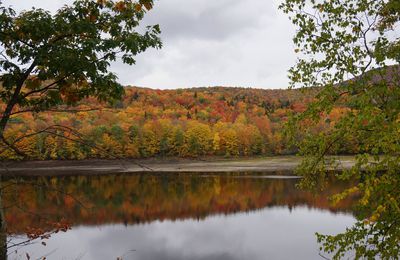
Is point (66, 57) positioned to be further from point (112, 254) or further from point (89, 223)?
point (89, 223)

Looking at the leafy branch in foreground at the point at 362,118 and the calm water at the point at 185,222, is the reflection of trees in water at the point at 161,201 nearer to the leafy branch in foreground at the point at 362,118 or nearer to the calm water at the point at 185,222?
the calm water at the point at 185,222

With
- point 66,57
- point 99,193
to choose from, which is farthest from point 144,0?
point 99,193

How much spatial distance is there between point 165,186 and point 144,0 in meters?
52.7

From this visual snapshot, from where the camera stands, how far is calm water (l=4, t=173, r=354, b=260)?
27.3 meters

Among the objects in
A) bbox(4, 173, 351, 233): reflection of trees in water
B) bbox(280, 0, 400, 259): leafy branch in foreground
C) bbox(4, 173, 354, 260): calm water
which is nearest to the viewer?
bbox(280, 0, 400, 259): leafy branch in foreground

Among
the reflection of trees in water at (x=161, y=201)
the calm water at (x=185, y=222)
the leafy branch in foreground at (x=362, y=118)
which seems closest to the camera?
the leafy branch in foreground at (x=362, y=118)

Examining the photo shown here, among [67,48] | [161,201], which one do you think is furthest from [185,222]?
[67,48]

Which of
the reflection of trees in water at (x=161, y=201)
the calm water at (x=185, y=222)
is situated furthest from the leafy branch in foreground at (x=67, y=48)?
the reflection of trees in water at (x=161, y=201)

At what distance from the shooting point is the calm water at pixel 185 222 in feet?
89.5

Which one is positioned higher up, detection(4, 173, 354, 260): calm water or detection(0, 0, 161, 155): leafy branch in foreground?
detection(0, 0, 161, 155): leafy branch in foreground

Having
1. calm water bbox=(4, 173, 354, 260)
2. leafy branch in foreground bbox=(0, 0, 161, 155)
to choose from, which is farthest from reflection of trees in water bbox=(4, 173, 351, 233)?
leafy branch in foreground bbox=(0, 0, 161, 155)

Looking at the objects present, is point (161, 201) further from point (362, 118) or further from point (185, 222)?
point (362, 118)

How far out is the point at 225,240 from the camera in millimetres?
30391

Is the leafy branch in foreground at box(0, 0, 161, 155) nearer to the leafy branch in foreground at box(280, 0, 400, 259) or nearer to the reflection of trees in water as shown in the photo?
the leafy branch in foreground at box(280, 0, 400, 259)
